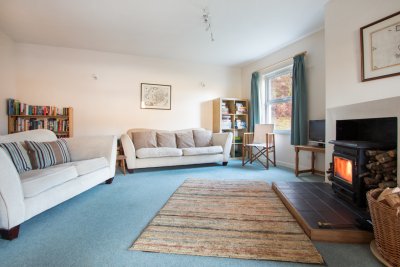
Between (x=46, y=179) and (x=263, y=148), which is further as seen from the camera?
(x=263, y=148)

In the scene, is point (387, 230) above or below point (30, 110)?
below

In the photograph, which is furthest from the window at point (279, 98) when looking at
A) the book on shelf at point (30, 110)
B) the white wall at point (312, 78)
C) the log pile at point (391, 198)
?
the book on shelf at point (30, 110)

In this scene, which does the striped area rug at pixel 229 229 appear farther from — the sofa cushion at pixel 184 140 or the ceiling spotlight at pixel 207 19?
the ceiling spotlight at pixel 207 19

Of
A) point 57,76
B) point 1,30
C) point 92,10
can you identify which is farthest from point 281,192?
point 1,30

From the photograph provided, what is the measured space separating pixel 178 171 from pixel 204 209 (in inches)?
71.2

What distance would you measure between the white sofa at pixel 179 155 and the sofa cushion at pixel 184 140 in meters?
0.34

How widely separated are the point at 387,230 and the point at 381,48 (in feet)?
6.02

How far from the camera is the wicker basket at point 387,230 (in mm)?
1138

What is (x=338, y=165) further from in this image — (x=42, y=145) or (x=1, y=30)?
(x=1, y=30)

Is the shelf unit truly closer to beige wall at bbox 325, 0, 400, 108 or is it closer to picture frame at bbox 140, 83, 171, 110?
picture frame at bbox 140, 83, 171, 110

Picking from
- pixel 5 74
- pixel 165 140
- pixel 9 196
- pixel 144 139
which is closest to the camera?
pixel 9 196

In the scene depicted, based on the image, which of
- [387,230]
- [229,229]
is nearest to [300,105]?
[387,230]

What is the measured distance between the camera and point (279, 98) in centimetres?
431

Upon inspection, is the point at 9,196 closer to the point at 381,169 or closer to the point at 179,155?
the point at 179,155
